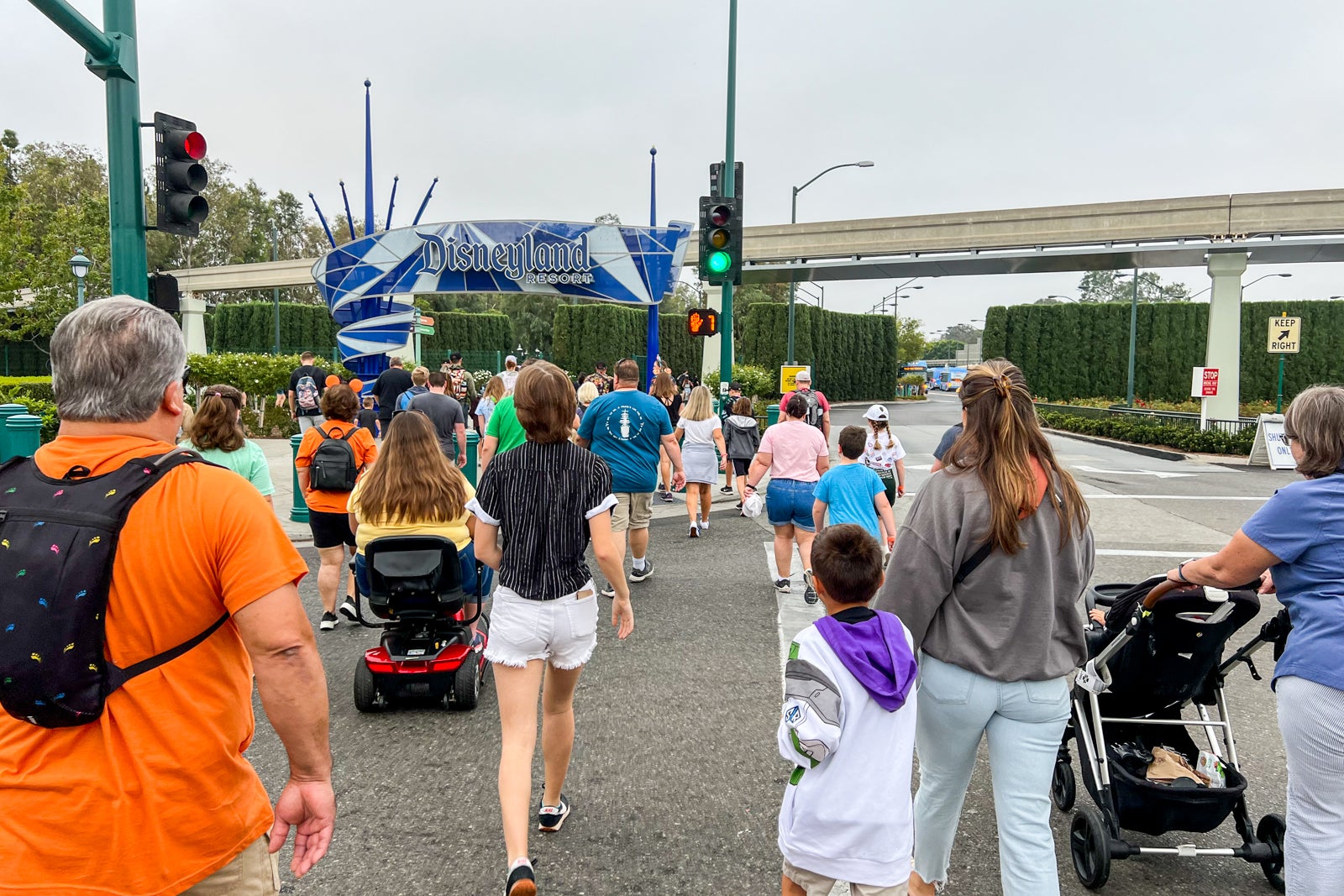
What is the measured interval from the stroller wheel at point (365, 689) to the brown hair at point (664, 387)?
26.7ft

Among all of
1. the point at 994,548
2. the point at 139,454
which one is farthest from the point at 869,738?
the point at 139,454

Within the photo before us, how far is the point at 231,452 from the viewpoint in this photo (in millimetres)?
5945

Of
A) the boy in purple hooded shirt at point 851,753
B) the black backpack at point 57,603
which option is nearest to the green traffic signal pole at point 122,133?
the black backpack at point 57,603

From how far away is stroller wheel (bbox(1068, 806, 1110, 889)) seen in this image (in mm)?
3303

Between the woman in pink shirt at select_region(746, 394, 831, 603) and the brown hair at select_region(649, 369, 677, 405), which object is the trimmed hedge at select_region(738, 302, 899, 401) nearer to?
the brown hair at select_region(649, 369, 677, 405)

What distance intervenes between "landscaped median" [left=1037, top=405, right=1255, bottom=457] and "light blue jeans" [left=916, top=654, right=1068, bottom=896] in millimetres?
22971

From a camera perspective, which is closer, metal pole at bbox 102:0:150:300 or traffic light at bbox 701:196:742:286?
metal pole at bbox 102:0:150:300

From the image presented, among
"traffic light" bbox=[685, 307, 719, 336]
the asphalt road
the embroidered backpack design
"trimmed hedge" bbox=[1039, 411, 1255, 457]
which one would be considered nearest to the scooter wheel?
the asphalt road

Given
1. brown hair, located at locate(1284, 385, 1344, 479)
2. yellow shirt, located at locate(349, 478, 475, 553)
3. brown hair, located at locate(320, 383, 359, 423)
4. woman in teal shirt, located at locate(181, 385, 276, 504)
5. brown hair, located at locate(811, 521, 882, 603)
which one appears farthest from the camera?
brown hair, located at locate(320, 383, 359, 423)

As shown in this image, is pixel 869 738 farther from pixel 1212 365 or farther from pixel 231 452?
pixel 1212 365

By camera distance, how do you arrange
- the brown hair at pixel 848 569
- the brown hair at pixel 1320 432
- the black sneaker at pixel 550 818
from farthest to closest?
the black sneaker at pixel 550 818 < the brown hair at pixel 1320 432 < the brown hair at pixel 848 569

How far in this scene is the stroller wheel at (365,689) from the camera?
A: 5059mm

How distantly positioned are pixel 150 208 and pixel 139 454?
205 ft

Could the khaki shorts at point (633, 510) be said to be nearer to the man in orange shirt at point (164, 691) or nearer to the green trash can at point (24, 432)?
the green trash can at point (24, 432)
